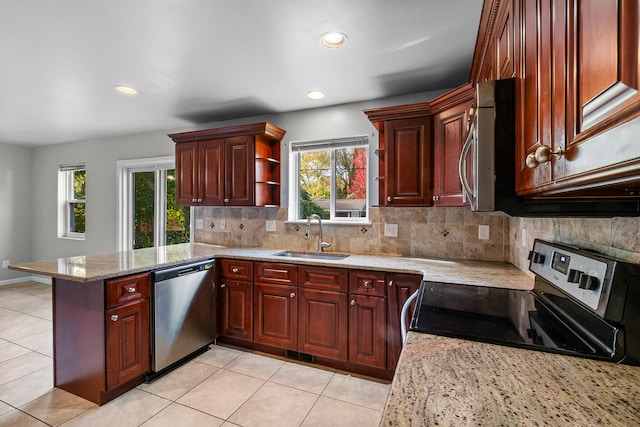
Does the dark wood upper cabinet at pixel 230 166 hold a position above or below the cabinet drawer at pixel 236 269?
above

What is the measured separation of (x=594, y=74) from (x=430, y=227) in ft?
7.61

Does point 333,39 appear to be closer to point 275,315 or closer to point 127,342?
point 275,315

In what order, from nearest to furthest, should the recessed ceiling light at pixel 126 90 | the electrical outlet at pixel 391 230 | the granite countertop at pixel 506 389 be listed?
the granite countertop at pixel 506 389 → the recessed ceiling light at pixel 126 90 → the electrical outlet at pixel 391 230

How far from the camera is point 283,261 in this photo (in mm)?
2615

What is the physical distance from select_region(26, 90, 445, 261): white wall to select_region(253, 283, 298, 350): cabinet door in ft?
3.56

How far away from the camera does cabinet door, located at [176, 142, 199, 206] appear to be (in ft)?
11.2

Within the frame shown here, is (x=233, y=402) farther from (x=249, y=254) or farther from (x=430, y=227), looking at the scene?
(x=430, y=227)

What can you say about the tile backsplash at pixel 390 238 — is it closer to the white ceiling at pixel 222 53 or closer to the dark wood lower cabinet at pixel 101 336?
the white ceiling at pixel 222 53

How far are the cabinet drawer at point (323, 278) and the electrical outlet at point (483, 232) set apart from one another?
1196mm

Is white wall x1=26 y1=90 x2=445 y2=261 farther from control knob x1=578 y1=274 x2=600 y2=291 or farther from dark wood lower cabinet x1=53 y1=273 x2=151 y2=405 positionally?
control knob x1=578 y1=274 x2=600 y2=291

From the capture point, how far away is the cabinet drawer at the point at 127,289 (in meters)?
2.02

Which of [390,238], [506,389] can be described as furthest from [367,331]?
[506,389]

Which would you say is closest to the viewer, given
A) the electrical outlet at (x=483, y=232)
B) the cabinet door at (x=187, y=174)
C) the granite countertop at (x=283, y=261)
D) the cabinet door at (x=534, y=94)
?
the cabinet door at (x=534, y=94)

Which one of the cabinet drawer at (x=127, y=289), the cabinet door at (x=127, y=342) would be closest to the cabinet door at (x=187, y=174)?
the cabinet drawer at (x=127, y=289)
